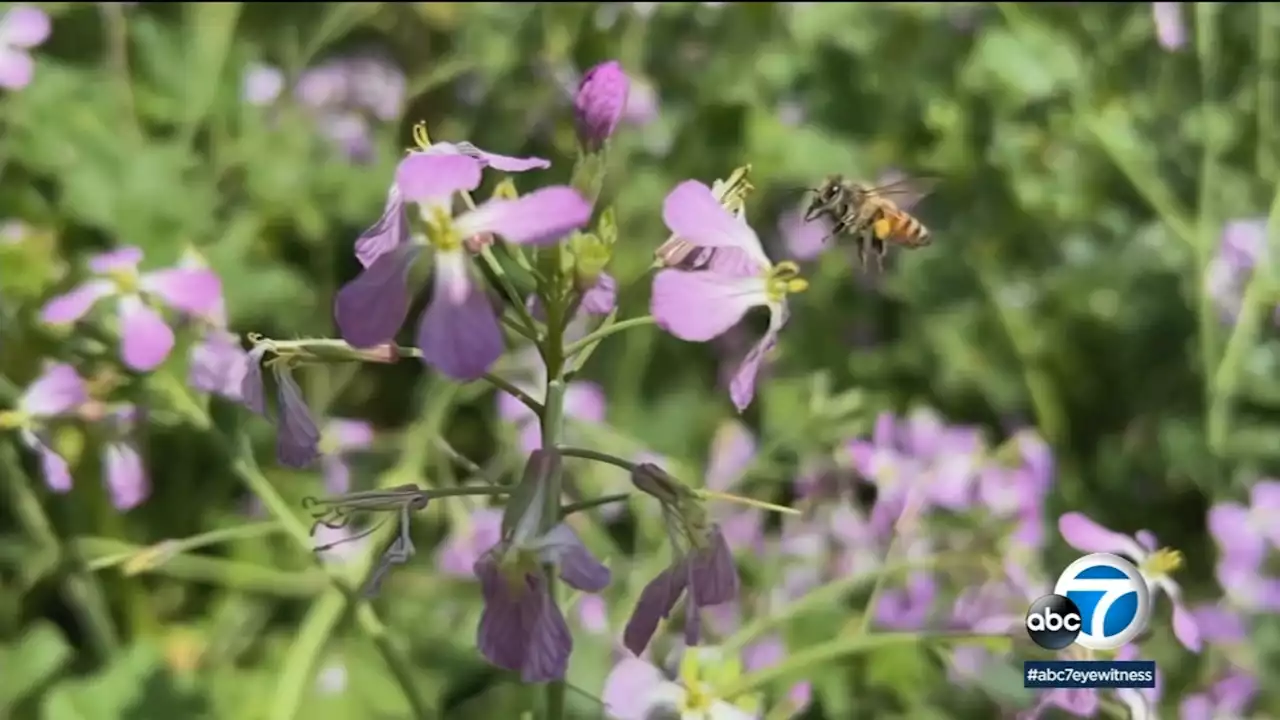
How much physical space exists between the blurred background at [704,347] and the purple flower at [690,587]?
0.38 m

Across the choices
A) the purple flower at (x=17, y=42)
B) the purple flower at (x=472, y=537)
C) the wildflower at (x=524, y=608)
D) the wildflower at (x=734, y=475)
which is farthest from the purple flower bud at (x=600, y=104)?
the purple flower at (x=17, y=42)

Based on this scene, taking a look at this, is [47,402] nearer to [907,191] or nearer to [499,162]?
[499,162]

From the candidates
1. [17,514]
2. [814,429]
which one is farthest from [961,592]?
[17,514]

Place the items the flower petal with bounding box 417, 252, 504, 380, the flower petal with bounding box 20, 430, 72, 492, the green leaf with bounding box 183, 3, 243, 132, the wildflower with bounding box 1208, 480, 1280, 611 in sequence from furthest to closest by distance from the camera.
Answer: the green leaf with bounding box 183, 3, 243, 132 → the wildflower with bounding box 1208, 480, 1280, 611 → the flower petal with bounding box 20, 430, 72, 492 → the flower petal with bounding box 417, 252, 504, 380

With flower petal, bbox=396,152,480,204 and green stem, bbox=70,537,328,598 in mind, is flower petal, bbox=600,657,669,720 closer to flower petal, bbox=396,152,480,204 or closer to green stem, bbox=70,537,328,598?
flower petal, bbox=396,152,480,204

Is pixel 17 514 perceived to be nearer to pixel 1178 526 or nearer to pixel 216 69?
pixel 216 69

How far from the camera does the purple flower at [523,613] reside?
0.75 meters

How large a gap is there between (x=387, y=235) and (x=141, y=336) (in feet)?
1.84

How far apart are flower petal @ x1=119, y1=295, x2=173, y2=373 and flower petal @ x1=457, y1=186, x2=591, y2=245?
0.58m

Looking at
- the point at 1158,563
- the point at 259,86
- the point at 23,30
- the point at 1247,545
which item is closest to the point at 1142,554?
the point at 1158,563

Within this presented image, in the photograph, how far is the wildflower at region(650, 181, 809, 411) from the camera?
76cm

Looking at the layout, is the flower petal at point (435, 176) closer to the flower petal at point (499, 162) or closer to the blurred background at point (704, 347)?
the flower petal at point (499, 162)

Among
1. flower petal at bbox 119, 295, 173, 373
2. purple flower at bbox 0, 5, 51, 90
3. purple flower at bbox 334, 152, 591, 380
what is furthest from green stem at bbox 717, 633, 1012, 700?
purple flower at bbox 0, 5, 51, 90

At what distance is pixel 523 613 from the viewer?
0.75 m
